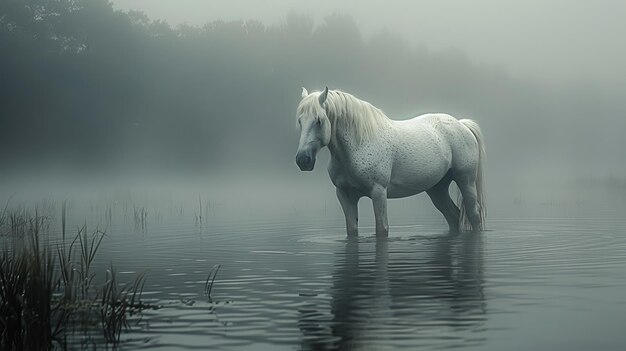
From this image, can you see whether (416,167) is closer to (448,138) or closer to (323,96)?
(448,138)

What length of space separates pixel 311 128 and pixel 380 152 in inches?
50.1

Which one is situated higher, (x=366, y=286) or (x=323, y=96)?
(x=323, y=96)

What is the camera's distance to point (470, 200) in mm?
14031

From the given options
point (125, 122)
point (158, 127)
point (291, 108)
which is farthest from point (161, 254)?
point (291, 108)

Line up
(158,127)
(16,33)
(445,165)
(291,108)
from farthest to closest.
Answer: (291,108)
(158,127)
(16,33)
(445,165)

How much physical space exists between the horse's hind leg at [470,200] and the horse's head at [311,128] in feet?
10.7

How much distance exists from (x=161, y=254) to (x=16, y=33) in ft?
140

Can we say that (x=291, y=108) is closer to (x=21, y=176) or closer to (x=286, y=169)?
(x=286, y=169)

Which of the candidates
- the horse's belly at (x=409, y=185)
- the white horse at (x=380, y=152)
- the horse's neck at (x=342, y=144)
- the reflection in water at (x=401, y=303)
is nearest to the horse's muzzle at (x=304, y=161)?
the white horse at (x=380, y=152)

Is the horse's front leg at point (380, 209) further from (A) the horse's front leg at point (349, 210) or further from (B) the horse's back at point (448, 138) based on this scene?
(B) the horse's back at point (448, 138)

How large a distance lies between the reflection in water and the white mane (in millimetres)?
2296

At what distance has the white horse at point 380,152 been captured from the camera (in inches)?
453

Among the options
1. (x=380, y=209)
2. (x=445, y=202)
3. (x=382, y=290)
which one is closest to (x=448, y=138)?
Answer: (x=445, y=202)

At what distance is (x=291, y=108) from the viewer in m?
71.4
